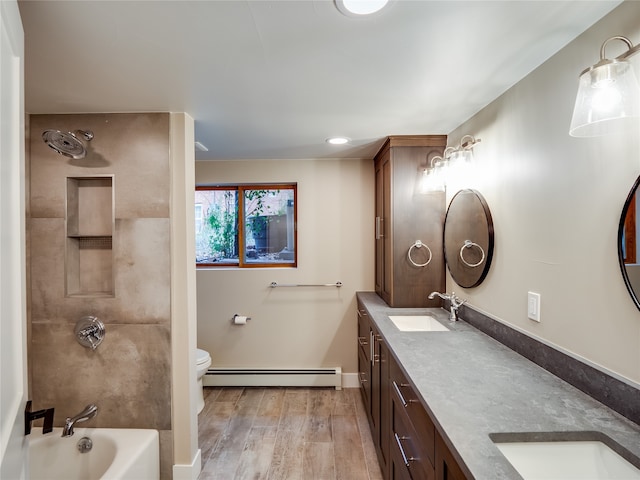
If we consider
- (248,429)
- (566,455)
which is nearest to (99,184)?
(248,429)

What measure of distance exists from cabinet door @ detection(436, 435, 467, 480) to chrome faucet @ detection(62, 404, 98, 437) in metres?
1.85

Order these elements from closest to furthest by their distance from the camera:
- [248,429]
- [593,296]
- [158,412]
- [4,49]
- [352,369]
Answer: [4,49], [593,296], [158,412], [248,429], [352,369]

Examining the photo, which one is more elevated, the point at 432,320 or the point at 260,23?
the point at 260,23

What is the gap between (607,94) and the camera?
2.93 feet

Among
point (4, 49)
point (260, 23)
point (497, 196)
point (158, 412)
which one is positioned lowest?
point (158, 412)

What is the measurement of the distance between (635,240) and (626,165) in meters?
0.24

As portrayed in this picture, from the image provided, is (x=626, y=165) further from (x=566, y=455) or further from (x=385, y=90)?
(x=385, y=90)

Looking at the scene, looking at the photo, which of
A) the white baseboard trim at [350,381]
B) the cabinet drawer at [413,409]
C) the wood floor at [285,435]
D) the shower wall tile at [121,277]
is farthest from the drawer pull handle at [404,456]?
the white baseboard trim at [350,381]

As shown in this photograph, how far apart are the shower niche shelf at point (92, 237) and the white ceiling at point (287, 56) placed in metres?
0.47

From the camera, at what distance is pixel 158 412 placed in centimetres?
194

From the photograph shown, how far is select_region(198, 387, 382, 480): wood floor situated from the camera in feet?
6.82

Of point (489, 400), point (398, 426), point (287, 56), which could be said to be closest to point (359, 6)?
point (287, 56)

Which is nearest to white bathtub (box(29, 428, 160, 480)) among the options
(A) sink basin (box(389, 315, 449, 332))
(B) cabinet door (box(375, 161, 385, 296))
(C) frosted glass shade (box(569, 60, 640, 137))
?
(A) sink basin (box(389, 315, 449, 332))

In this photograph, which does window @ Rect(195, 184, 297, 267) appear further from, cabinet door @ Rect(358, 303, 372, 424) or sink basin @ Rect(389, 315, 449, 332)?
sink basin @ Rect(389, 315, 449, 332)
